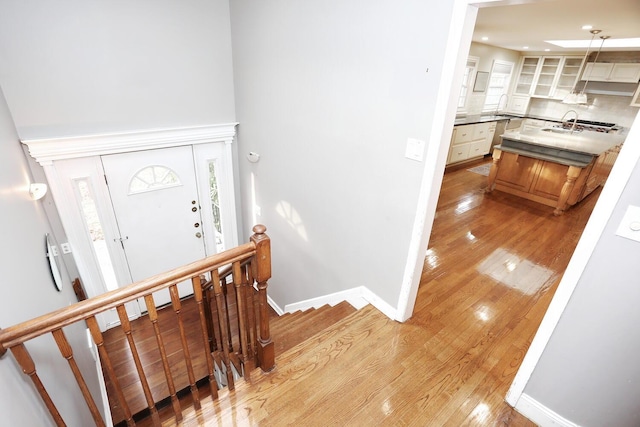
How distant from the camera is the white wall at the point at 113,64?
2.53 meters

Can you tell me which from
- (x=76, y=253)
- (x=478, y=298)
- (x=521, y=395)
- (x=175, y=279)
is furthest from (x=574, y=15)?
(x=76, y=253)

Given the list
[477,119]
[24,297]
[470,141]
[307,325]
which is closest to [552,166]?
[470,141]

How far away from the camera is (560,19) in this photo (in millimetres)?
3713

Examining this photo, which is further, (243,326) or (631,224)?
(243,326)

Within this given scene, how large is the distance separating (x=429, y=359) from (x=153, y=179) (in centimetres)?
333

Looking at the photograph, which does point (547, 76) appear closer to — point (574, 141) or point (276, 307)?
point (574, 141)

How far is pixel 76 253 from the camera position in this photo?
3.21 m

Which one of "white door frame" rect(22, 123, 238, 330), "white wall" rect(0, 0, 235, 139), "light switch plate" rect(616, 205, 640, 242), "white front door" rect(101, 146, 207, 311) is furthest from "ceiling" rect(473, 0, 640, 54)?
"white front door" rect(101, 146, 207, 311)

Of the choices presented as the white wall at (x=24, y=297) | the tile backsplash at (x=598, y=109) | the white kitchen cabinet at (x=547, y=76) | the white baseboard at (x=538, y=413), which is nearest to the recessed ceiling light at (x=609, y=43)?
the white kitchen cabinet at (x=547, y=76)

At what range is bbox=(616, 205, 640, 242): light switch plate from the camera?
3.90 feet

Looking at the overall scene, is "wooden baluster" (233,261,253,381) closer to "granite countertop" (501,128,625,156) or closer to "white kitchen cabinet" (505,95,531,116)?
"granite countertop" (501,128,625,156)

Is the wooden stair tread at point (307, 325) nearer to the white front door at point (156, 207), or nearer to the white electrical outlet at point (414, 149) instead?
the white electrical outlet at point (414, 149)

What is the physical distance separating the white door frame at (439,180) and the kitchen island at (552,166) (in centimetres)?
351

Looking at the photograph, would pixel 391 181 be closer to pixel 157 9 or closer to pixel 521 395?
pixel 521 395
